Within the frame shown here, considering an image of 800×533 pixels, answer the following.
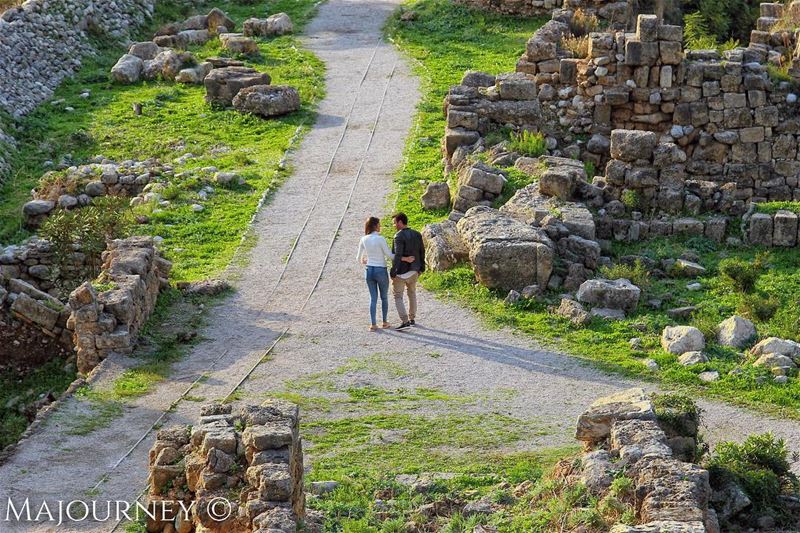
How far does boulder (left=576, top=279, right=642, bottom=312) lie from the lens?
20531mm

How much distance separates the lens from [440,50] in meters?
34.2

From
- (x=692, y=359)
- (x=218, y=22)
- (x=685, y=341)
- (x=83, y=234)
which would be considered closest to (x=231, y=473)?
(x=692, y=359)

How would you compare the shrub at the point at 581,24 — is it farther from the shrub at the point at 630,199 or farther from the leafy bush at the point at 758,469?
the leafy bush at the point at 758,469

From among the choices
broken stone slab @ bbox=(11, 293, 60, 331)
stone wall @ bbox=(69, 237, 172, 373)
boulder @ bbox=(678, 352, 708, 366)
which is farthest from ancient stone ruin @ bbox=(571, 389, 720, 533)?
broken stone slab @ bbox=(11, 293, 60, 331)

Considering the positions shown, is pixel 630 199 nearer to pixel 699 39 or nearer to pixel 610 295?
pixel 610 295

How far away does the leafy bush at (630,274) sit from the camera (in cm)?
2127

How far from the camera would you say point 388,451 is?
16641mm

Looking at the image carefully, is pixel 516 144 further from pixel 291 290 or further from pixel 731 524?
pixel 731 524

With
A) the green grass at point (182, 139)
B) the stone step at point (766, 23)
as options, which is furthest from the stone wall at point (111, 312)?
the stone step at point (766, 23)

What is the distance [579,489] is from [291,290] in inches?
334

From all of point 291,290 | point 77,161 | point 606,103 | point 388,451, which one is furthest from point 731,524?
point 77,161

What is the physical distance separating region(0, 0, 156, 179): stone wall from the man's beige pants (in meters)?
11.6

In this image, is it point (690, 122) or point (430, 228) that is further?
point (690, 122)

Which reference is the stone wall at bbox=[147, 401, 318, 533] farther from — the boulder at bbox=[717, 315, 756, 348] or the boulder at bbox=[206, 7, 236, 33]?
the boulder at bbox=[206, 7, 236, 33]
